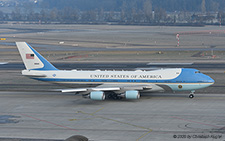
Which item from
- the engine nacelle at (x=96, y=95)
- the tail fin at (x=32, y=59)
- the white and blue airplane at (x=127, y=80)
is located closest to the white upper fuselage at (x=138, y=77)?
the white and blue airplane at (x=127, y=80)

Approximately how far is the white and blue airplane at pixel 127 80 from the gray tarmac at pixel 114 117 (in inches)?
54.1

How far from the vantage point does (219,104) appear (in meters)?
46.8

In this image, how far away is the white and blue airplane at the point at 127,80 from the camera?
48938mm

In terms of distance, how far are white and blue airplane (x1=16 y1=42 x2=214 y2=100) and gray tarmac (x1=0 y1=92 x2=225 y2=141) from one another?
1375 millimetres

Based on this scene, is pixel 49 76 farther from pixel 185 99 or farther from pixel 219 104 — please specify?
pixel 219 104

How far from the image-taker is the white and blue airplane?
48938 mm

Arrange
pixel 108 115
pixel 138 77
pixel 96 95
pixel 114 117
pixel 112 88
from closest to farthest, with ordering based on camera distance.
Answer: pixel 114 117 < pixel 108 115 < pixel 96 95 < pixel 112 88 < pixel 138 77

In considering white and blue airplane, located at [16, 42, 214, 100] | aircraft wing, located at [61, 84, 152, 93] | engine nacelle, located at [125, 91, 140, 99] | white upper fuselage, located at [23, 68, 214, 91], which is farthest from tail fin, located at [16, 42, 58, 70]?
engine nacelle, located at [125, 91, 140, 99]

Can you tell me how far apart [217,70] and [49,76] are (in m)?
34.5

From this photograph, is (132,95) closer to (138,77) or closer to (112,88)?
(112,88)

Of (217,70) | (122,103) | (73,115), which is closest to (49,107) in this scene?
(73,115)

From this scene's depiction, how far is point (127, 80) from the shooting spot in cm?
5094

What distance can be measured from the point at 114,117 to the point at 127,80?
10.1 metres

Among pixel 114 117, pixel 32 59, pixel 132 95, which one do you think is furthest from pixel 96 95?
pixel 32 59
